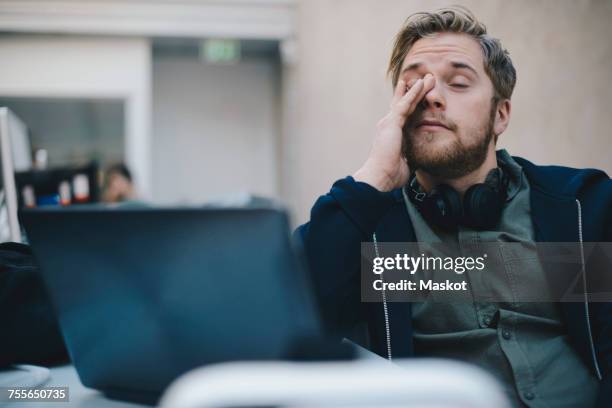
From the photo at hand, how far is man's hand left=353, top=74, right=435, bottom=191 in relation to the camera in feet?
3.56

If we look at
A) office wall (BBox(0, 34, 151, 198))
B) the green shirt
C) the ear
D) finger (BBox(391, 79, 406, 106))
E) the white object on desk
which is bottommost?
the green shirt

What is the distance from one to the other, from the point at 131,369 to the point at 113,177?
3491mm

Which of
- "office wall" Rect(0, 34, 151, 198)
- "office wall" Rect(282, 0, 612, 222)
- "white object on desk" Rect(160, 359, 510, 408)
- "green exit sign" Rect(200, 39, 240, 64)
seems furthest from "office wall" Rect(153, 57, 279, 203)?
"white object on desk" Rect(160, 359, 510, 408)

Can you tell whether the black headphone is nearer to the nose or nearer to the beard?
the beard

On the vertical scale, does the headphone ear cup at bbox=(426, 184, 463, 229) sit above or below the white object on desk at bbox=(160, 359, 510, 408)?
above

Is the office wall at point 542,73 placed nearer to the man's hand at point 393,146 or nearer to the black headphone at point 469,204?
the man's hand at point 393,146

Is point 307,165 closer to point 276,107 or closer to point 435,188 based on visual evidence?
point 276,107

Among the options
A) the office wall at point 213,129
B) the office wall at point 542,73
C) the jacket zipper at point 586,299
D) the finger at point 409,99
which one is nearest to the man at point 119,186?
Answer: the office wall at point 213,129

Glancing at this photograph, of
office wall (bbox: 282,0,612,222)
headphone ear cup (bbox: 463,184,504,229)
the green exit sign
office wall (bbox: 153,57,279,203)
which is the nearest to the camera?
headphone ear cup (bbox: 463,184,504,229)

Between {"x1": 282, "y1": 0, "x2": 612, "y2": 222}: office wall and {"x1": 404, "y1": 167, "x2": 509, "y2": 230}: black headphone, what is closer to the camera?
{"x1": 404, "y1": 167, "x2": 509, "y2": 230}: black headphone

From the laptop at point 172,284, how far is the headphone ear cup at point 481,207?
682 millimetres

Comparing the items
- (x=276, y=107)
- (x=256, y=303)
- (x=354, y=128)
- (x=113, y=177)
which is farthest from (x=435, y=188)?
(x=276, y=107)

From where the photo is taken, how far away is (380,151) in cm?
113

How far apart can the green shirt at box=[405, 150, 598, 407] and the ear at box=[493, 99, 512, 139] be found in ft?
0.85
